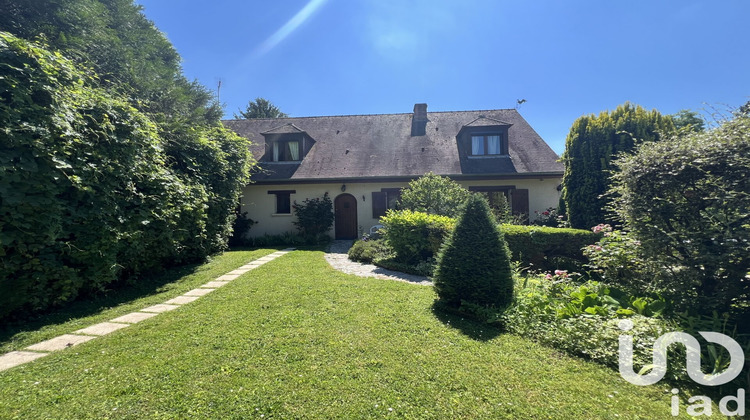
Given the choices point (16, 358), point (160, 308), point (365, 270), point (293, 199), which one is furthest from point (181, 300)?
point (293, 199)

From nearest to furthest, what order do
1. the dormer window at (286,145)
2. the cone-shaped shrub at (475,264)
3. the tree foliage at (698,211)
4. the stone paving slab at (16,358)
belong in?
the stone paving slab at (16,358) → the tree foliage at (698,211) → the cone-shaped shrub at (475,264) → the dormer window at (286,145)

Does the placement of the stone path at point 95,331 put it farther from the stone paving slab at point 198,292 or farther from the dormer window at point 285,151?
the dormer window at point 285,151

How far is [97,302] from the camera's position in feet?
14.5

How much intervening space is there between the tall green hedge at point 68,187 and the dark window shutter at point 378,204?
7.68m

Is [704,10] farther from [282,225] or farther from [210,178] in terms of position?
[282,225]

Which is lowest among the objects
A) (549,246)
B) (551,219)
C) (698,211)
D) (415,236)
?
(549,246)

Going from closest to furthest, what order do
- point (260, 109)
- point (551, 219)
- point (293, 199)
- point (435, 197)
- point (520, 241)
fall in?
point (520, 241) < point (435, 197) < point (551, 219) < point (293, 199) < point (260, 109)

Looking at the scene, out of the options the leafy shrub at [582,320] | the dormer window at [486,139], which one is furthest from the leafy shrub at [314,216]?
the leafy shrub at [582,320]

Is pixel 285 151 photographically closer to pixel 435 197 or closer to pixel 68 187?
pixel 435 197

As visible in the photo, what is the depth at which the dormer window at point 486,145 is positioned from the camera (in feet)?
41.3

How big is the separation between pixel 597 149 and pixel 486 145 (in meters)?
5.31

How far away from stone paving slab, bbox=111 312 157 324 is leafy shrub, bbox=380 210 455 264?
16.6ft

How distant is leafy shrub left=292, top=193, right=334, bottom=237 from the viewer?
39.3 feet

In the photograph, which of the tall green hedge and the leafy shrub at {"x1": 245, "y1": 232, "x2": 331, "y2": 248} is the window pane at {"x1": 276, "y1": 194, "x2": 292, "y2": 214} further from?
the tall green hedge
